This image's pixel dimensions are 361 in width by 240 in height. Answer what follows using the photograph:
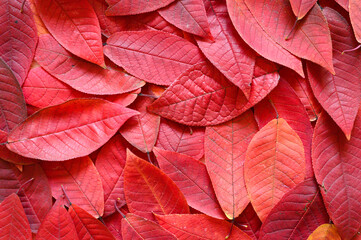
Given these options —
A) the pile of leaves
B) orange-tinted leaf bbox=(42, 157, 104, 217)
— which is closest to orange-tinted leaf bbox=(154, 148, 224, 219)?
the pile of leaves

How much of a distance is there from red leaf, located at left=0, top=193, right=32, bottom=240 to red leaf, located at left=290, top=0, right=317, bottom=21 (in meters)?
0.52

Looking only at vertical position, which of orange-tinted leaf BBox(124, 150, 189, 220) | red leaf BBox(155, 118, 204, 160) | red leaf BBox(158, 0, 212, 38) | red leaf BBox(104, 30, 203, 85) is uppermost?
red leaf BBox(158, 0, 212, 38)

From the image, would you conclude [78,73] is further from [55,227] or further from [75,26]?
[55,227]

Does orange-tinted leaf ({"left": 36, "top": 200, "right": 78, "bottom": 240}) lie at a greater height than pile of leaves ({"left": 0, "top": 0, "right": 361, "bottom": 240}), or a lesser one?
lesser

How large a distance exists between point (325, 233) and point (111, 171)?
361 mm

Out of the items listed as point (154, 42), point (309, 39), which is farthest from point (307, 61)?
point (154, 42)

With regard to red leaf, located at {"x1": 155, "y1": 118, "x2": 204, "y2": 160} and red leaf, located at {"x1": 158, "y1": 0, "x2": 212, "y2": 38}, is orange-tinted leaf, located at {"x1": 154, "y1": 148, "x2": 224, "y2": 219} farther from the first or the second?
red leaf, located at {"x1": 158, "y1": 0, "x2": 212, "y2": 38}

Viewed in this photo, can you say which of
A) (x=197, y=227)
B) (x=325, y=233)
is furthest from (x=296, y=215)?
(x=197, y=227)

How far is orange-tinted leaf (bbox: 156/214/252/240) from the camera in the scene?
50 cm

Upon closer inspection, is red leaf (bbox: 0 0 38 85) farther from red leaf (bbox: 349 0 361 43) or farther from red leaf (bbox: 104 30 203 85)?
red leaf (bbox: 349 0 361 43)

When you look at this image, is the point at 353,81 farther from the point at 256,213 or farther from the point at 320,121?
the point at 256,213

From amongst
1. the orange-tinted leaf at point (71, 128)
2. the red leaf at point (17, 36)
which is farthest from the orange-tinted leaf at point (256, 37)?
the red leaf at point (17, 36)

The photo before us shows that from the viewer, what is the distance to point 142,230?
490mm

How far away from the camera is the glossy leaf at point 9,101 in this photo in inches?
18.9
